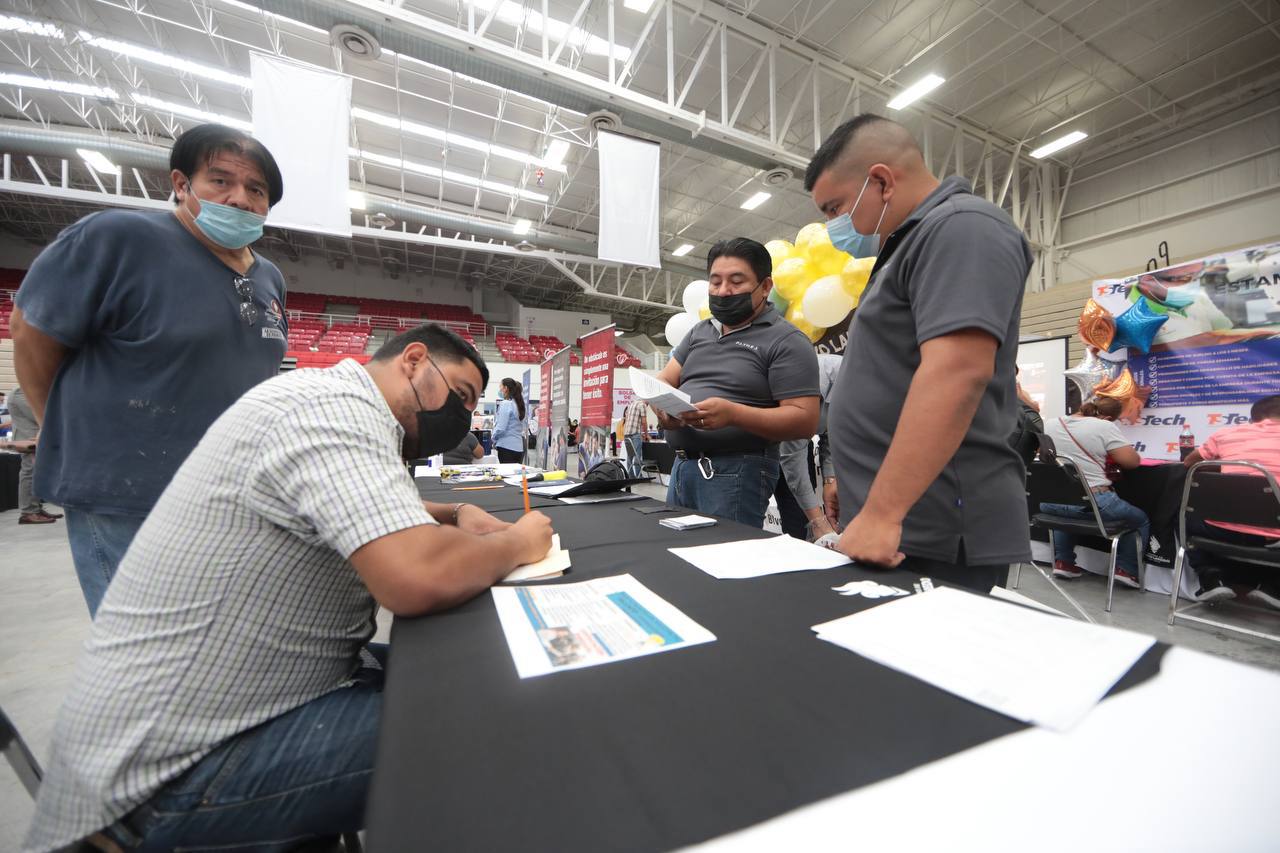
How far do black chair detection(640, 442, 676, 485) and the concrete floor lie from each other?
12.8ft

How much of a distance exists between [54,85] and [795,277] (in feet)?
37.2

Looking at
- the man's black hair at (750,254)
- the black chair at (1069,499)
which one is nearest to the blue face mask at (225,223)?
the man's black hair at (750,254)

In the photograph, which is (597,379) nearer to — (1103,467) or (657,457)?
(657,457)

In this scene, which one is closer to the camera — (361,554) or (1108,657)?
(1108,657)

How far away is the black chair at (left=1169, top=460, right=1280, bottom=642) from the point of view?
213 cm

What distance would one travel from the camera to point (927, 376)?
0.82 metres

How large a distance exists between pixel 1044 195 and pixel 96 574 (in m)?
12.9

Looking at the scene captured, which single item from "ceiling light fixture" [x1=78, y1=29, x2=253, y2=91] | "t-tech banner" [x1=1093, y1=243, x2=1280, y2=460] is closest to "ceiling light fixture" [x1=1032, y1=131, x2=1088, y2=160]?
"t-tech banner" [x1=1093, y1=243, x2=1280, y2=460]

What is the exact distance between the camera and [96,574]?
105 centimetres

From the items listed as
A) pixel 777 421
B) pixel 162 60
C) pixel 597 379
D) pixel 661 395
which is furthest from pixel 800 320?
pixel 162 60

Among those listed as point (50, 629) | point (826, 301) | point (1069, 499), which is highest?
point (826, 301)

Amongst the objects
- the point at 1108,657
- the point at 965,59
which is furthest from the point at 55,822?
the point at 965,59

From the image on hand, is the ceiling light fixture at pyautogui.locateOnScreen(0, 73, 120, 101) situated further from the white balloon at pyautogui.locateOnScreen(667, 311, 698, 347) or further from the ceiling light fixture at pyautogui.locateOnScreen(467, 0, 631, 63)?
the white balloon at pyautogui.locateOnScreen(667, 311, 698, 347)

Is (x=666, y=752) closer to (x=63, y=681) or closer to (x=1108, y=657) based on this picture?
(x=1108, y=657)
